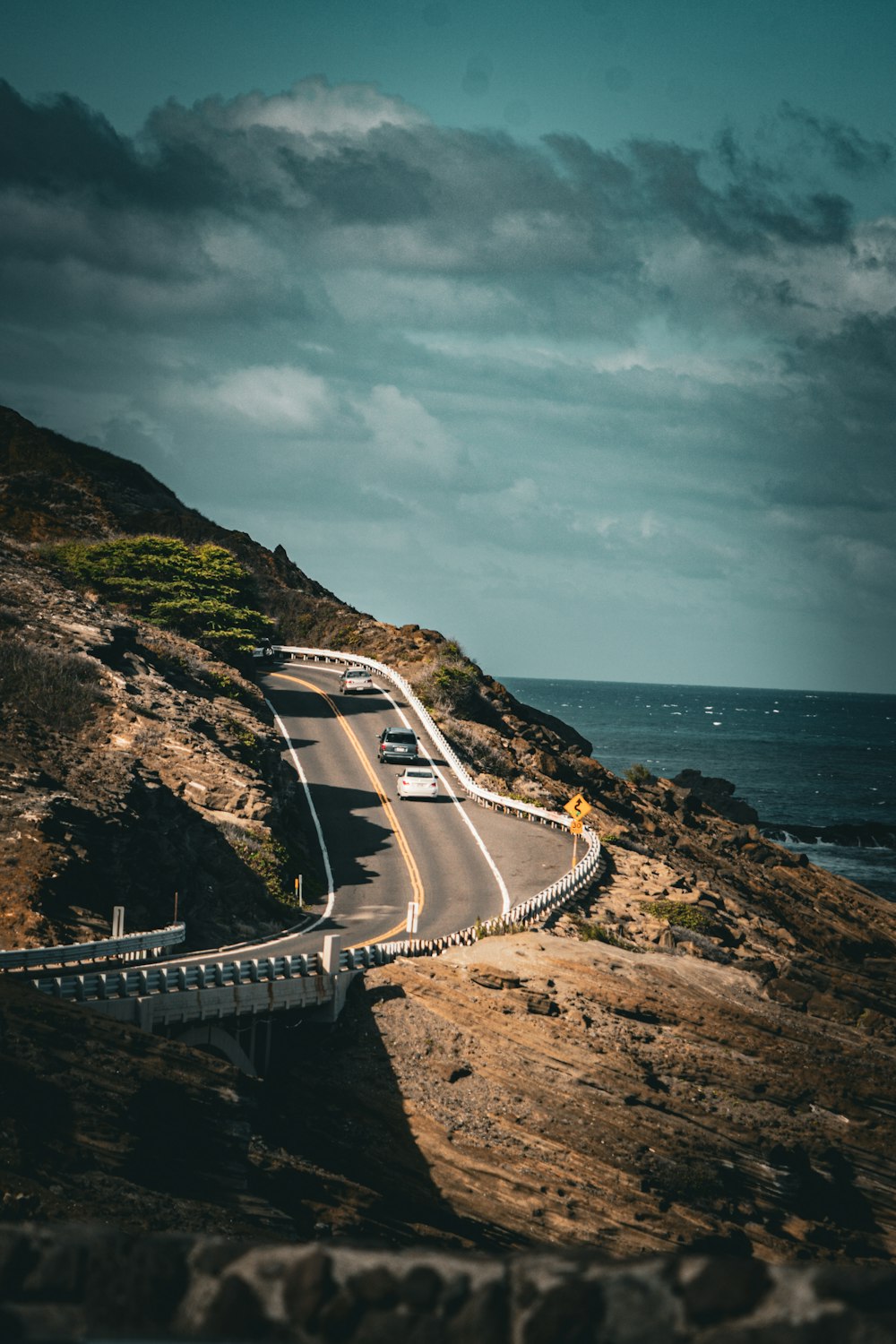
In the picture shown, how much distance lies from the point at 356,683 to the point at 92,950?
38608 mm

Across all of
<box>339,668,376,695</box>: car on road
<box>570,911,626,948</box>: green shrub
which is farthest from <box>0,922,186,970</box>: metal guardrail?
<box>339,668,376,695</box>: car on road

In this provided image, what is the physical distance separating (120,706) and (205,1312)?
34095 millimetres

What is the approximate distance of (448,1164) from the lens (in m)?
22.2

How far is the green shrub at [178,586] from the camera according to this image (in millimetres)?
59375

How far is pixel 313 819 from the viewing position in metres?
41.5

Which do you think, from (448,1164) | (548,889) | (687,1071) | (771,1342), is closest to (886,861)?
(548,889)

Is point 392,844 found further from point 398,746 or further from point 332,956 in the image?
point 332,956

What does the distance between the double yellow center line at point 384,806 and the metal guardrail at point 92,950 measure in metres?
6.64

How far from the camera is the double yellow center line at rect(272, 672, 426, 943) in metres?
33.4

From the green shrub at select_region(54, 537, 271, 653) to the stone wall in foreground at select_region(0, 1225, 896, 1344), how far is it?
2213 inches

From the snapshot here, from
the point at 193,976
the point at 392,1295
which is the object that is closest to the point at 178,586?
the point at 193,976

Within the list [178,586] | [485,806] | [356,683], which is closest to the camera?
[485,806]

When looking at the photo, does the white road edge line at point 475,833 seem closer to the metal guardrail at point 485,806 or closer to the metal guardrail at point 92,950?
the metal guardrail at point 485,806

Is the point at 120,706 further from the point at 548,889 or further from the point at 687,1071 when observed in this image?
the point at 687,1071
